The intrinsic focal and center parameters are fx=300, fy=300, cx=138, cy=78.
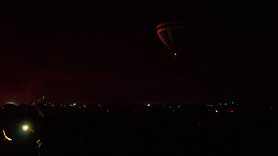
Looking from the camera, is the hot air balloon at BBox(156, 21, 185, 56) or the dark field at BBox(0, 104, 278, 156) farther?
the hot air balloon at BBox(156, 21, 185, 56)

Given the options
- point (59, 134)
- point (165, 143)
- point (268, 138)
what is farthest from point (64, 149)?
point (268, 138)

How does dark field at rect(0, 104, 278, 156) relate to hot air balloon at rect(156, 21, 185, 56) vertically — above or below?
below

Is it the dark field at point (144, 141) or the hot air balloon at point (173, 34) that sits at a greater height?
the hot air balloon at point (173, 34)

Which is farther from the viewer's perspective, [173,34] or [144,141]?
[173,34]

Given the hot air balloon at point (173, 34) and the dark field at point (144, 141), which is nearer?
the dark field at point (144, 141)

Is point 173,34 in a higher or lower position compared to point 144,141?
higher

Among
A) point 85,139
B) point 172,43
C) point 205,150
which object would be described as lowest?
point 205,150

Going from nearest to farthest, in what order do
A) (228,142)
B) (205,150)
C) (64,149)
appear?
(64,149), (205,150), (228,142)

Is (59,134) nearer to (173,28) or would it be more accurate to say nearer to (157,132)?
(157,132)
